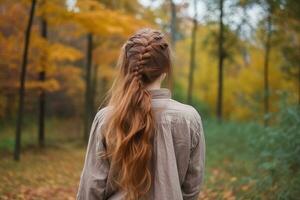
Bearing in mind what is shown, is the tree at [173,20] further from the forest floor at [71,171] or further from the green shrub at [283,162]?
the green shrub at [283,162]

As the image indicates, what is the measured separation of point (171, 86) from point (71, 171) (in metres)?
8.15

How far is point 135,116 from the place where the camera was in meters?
2.35

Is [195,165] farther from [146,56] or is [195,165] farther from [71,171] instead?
[71,171]

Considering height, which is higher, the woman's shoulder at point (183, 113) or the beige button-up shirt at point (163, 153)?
the woman's shoulder at point (183, 113)

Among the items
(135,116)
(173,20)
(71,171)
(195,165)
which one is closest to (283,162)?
(195,165)

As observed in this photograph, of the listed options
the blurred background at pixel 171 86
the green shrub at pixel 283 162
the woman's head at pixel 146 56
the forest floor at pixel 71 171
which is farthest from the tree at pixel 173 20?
the woman's head at pixel 146 56

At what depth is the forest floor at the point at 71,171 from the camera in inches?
256

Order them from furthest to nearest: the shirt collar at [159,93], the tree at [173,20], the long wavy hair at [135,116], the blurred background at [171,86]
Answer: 1. the tree at [173,20]
2. the blurred background at [171,86]
3. the shirt collar at [159,93]
4. the long wavy hair at [135,116]

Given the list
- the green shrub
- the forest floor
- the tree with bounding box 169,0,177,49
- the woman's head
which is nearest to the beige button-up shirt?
the woman's head

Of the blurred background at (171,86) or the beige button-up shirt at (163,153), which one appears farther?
the blurred background at (171,86)

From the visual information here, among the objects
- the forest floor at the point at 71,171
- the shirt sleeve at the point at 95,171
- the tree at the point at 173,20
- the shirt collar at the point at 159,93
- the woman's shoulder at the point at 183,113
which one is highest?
the tree at the point at 173,20

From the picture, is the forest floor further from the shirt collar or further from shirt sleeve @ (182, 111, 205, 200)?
the shirt collar

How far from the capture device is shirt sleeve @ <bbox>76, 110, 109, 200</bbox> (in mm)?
2373

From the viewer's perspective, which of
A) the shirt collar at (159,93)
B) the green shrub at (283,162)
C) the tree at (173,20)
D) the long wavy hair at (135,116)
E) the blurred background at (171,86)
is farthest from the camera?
the tree at (173,20)
